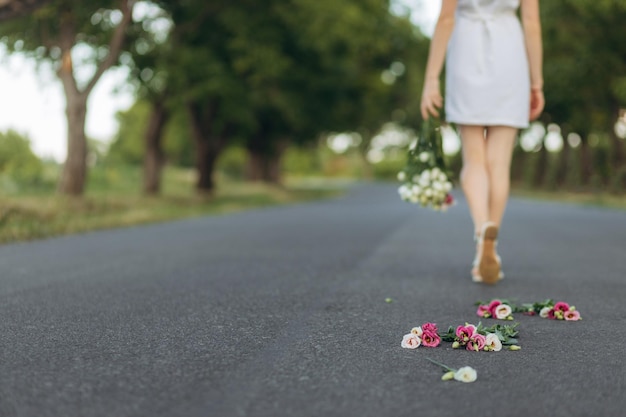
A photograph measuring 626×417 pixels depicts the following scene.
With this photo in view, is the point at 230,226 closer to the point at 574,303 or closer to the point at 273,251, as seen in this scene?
the point at 273,251

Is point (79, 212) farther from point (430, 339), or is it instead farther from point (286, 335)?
point (430, 339)

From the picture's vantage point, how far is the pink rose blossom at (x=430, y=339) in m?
3.34

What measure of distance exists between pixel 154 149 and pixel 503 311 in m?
18.2

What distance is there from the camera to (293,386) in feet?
8.81

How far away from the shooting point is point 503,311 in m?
4.05

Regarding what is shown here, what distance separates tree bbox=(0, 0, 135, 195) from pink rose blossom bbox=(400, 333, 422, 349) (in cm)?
1217

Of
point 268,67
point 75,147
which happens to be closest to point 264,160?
point 268,67

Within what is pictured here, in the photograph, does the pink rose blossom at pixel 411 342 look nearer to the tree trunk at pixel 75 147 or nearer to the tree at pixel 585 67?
the tree trunk at pixel 75 147

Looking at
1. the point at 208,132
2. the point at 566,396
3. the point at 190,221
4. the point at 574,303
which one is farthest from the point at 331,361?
the point at 208,132

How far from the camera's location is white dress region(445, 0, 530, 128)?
17.8 feet

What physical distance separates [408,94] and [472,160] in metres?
45.4

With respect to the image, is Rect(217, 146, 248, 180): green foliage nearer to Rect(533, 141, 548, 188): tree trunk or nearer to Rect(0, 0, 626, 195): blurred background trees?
Rect(0, 0, 626, 195): blurred background trees

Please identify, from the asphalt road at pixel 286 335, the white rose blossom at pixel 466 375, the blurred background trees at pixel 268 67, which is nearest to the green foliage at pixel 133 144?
the blurred background trees at pixel 268 67

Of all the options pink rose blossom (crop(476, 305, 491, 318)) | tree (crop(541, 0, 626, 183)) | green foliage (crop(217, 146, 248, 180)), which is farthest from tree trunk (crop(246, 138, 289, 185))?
pink rose blossom (crop(476, 305, 491, 318))
